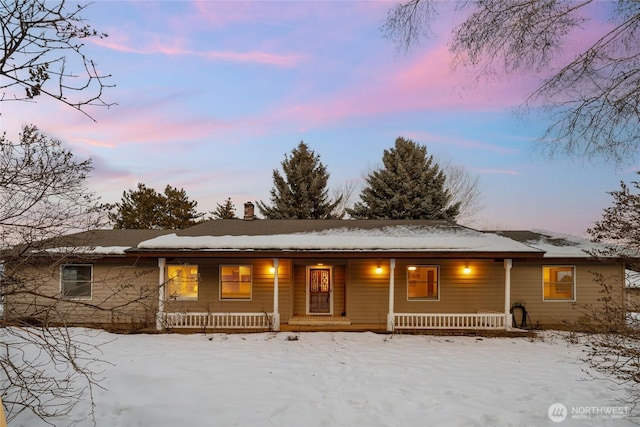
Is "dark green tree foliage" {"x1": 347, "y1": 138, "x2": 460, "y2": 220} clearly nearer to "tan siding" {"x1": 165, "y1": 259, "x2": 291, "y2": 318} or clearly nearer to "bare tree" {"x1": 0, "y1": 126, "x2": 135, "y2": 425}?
"tan siding" {"x1": 165, "y1": 259, "x2": 291, "y2": 318}

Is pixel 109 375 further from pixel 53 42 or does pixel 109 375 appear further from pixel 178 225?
pixel 178 225

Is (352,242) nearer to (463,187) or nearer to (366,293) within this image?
(366,293)

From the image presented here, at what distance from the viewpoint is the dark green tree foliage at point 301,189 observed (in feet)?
98.4

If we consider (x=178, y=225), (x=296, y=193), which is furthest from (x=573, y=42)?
(x=178, y=225)

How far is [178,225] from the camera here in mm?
29250

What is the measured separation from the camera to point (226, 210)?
33.1 meters

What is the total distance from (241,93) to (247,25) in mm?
2558

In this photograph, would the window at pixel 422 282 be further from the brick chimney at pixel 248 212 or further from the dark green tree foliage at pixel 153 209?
the dark green tree foliage at pixel 153 209

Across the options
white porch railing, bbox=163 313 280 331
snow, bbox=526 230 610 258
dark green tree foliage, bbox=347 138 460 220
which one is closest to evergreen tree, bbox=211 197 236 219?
→ dark green tree foliage, bbox=347 138 460 220

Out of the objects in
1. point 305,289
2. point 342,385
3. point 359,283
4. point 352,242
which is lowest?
point 342,385

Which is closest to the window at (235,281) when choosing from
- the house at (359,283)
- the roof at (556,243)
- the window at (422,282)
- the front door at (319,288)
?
the house at (359,283)

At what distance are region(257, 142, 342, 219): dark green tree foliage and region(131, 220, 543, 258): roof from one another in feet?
44.7

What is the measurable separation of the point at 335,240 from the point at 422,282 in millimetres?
3601

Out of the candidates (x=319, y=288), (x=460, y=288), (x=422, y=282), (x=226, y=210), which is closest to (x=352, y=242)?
(x=319, y=288)
